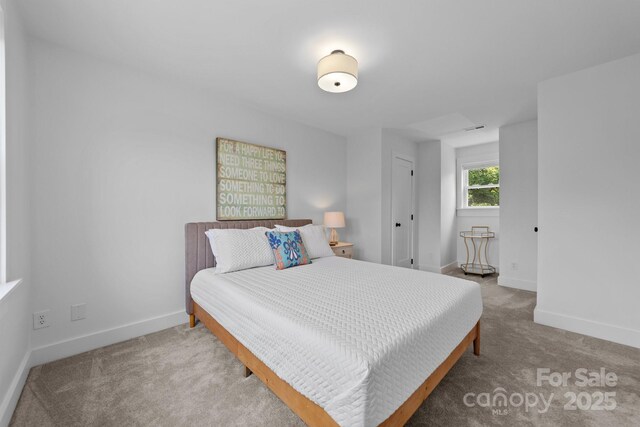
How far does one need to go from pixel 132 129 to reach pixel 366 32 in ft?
7.14

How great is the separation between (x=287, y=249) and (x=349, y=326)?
143 cm

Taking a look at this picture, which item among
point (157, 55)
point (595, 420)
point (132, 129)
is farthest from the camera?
point (132, 129)

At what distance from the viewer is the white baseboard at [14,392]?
1399 millimetres

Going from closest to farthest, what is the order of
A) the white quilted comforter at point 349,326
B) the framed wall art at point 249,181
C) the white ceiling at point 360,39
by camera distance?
the white quilted comforter at point 349,326 < the white ceiling at point 360,39 < the framed wall art at point 249,181

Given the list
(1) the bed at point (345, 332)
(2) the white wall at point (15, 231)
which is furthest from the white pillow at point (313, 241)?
(2) the white wall at point (15, 231)

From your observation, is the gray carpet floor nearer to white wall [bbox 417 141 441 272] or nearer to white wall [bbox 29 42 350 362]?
white wall [bbox 29 42 350 362]

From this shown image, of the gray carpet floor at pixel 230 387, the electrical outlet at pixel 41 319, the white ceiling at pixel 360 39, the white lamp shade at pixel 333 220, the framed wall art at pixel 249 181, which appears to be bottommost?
the gray carpet floor at pixel 230 387

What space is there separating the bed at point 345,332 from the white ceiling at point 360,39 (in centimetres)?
186

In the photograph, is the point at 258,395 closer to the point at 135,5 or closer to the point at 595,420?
the point at 595,420

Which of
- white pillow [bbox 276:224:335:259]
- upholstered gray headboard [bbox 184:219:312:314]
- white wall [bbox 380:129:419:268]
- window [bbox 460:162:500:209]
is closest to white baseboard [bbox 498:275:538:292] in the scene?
window [bbox 460:162:500:209]

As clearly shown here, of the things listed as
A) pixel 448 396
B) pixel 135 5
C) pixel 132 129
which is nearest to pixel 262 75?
pixel 135 5

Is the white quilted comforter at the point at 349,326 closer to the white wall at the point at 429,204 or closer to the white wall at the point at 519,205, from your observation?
the white wall at the point at 519,205

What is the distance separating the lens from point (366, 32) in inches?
77.0

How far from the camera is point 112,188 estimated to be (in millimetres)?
2334
